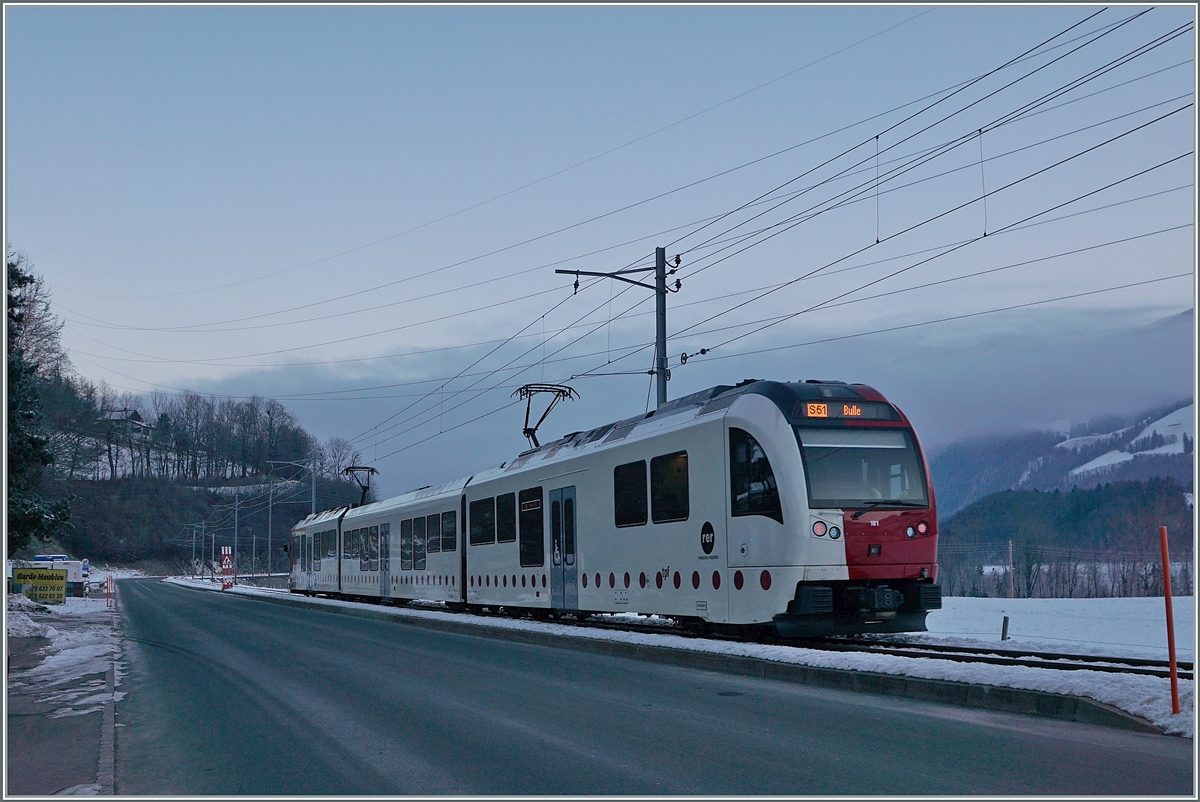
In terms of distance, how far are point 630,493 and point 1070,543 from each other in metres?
44.0

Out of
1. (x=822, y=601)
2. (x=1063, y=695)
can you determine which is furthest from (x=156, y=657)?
(x=1063, y=695)

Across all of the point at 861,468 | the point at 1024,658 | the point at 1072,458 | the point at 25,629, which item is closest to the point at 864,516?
the point at 861,468

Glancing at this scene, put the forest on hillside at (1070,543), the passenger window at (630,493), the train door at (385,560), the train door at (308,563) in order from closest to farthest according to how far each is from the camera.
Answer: the passenger window at (630,493), the forest on hillside at (1070,543), the train door at (385,560), the train door at (308,563)

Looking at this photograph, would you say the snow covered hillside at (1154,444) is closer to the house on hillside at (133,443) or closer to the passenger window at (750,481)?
the passenger window at (750,481)

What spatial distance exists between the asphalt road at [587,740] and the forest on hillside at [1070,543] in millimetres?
7093

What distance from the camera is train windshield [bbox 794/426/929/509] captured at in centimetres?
1409

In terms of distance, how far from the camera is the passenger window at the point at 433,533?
94.0ft

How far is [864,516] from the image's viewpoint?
554 inches

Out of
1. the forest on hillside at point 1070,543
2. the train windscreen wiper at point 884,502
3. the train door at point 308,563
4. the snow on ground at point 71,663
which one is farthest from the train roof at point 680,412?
the train door at point 308,563

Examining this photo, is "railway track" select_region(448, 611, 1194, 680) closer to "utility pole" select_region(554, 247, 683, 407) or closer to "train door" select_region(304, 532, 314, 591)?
"utility pole" select_region(554, 247, 683, 407)

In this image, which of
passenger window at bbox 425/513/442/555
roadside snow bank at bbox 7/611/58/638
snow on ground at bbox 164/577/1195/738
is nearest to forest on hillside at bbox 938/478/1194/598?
snow on ground at bbox 164/577/1195/738

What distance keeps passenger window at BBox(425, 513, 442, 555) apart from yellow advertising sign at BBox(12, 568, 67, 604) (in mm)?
15415

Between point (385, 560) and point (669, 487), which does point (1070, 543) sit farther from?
point (669, 487)

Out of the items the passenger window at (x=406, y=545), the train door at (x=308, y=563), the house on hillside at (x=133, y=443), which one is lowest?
the train door at (x=308, y=563)
